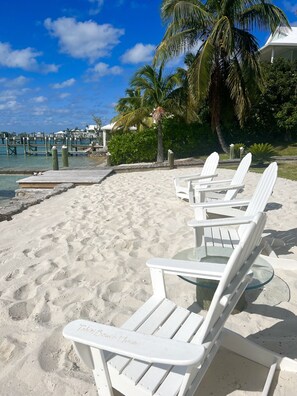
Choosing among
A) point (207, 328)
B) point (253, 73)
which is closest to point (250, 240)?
point (207, 328)

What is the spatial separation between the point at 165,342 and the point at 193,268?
1.80 ft

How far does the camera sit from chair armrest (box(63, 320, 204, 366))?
1.18m

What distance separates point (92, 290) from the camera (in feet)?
9.50

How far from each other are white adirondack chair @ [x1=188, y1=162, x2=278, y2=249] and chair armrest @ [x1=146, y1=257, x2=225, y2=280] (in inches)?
34.0

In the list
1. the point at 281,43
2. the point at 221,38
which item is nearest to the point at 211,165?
the point at 221,38

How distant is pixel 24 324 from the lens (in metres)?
2.41

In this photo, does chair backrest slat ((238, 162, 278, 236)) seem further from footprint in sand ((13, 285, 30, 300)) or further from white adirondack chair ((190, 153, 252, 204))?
footprint in sand ((13, 285, 30, 300))

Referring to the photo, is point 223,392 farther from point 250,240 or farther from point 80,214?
point 80,214

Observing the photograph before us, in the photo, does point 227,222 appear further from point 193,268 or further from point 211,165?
point 211,165

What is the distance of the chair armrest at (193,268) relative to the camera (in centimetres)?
171

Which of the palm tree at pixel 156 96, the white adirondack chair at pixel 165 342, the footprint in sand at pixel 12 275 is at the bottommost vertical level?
the footprint in sand at pixel 12 275

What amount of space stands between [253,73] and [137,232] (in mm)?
13413

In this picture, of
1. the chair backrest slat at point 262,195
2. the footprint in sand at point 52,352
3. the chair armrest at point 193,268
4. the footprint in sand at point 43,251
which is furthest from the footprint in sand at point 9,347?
the chair backrest slat at point 262,195

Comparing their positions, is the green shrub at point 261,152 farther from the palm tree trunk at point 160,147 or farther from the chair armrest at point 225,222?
the chair armrest at point 225,222
